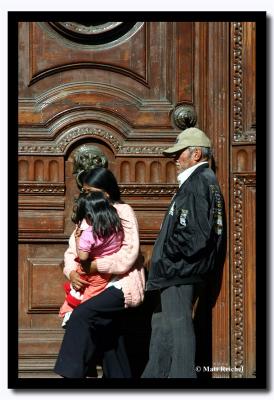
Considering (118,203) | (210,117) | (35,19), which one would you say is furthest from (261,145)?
(35,19)

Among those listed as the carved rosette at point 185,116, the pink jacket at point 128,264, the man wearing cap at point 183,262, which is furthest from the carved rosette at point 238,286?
the pink jacket at point 128,264

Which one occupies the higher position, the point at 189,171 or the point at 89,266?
the point at 189,171

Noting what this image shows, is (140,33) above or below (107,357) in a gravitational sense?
above

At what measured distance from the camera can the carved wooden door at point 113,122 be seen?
27.2 feet

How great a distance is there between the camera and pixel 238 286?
825 centimetres

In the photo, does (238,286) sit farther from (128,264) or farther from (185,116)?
(185,116)

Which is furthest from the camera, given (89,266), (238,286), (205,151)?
(238,286)

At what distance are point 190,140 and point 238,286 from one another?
885mm

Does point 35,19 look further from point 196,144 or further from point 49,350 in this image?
point 49,350

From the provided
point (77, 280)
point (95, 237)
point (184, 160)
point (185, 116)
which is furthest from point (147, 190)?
point (77, 280)

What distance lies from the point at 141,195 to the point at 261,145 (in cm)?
77

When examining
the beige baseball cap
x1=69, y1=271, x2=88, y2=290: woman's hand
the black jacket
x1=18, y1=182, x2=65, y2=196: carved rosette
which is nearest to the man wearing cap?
the black jacket

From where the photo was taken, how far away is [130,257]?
26.0 ft

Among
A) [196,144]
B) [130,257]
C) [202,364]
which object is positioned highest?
[196,144]
